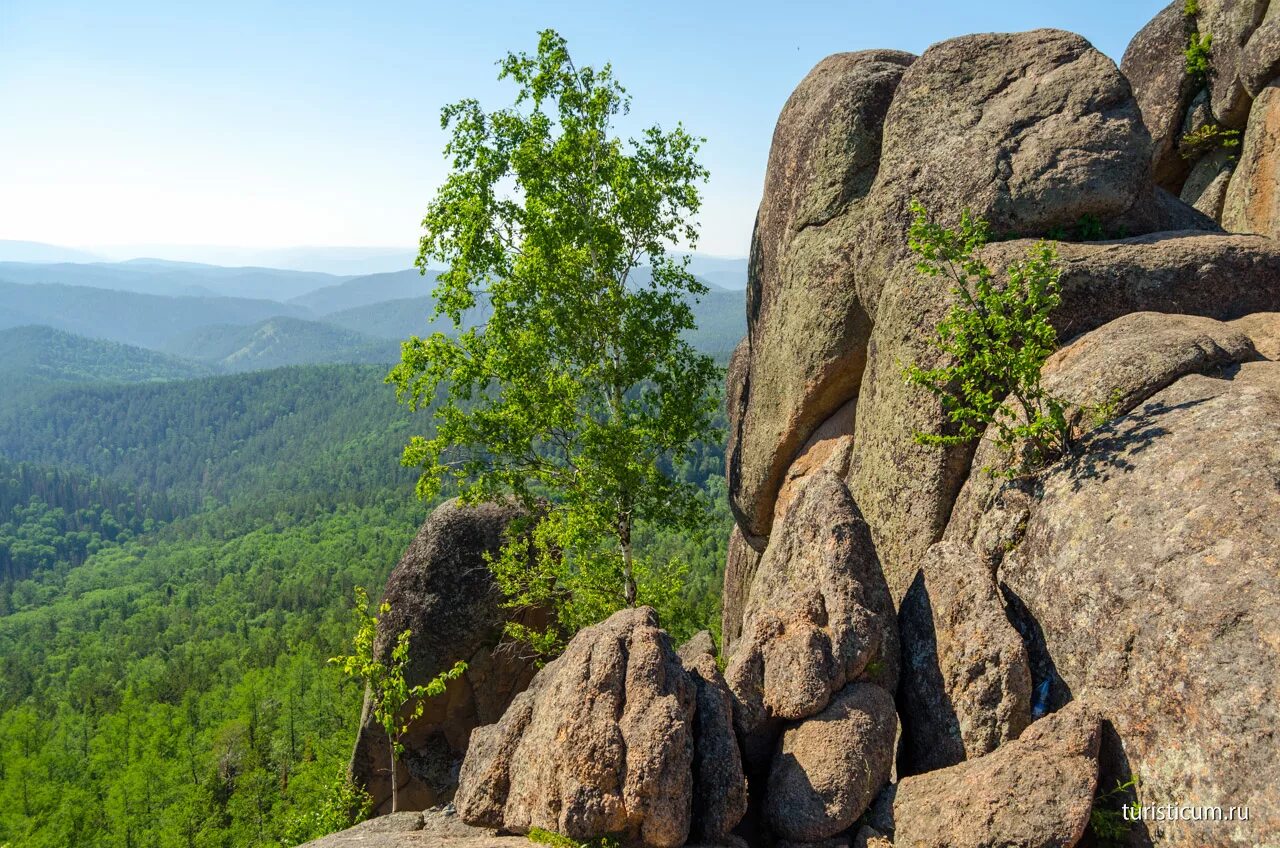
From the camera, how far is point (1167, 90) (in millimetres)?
27922

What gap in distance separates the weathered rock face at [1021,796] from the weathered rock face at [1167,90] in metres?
25.6

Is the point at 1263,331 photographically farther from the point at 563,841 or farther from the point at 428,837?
the point at 428,837

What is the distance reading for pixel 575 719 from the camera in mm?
11227

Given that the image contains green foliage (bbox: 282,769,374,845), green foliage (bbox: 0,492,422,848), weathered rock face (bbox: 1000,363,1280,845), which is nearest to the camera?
weathered rock face (bbox: 1000,363,1280,845)

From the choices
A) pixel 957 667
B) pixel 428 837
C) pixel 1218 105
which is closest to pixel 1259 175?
pixel 1218 105

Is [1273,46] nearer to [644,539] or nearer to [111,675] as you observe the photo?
[644,539]

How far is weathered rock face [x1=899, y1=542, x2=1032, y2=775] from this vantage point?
34.7 ft

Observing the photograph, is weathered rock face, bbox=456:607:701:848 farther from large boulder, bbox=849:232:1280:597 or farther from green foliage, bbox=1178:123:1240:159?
green foliage, bbox=1178:123:1240:159

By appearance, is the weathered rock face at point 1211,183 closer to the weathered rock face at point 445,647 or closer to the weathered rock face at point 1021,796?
the weathered rock face at point 1021,796

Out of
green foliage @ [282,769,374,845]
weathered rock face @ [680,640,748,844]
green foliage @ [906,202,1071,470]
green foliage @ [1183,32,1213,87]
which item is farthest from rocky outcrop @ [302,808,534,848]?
green foliage @ [1183,32,1213,87]

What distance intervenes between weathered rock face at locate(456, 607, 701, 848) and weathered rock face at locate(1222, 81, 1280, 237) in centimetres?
2302

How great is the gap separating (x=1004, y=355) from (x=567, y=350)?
15.7 metres

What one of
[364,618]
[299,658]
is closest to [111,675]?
[299,658]

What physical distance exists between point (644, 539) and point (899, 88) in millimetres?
152395
